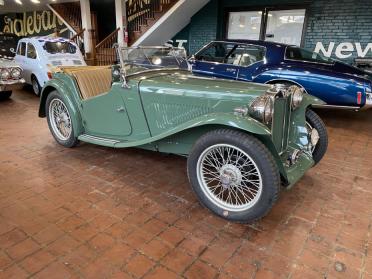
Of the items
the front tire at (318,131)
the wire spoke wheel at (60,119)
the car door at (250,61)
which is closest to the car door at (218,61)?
the car door at (250,61)

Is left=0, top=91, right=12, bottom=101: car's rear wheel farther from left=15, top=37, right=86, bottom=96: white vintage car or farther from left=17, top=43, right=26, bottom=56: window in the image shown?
left=17, top=43, right=26, bottom=56: window

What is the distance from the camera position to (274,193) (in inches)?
77.2

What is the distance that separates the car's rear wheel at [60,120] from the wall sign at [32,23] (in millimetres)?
11050

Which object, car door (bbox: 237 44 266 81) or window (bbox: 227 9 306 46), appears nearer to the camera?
car door (bbox: 237 44 266 81)

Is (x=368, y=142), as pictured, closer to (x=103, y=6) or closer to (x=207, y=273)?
(x=207, y=273)

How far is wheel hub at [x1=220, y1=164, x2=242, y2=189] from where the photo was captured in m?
2.21

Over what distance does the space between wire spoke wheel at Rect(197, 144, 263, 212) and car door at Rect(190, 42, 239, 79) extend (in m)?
3.55

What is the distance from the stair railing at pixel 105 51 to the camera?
927 centimetres

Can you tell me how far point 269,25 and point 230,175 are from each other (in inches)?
295

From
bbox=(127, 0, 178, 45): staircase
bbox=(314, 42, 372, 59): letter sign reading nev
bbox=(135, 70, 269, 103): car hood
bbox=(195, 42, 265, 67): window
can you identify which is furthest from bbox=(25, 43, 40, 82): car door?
bbox=(314, 42, 372, 59): letter sign reading nev

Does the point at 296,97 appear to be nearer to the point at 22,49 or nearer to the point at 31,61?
the point at 31,61

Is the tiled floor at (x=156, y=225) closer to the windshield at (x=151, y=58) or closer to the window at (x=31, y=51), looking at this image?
the windshield at (x=151, y=58)

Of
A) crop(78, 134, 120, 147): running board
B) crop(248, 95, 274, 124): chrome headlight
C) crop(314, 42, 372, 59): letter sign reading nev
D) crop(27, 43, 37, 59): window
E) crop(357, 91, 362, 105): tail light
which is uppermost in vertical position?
crop(314, 42, 372, 59): letter sign reading nev

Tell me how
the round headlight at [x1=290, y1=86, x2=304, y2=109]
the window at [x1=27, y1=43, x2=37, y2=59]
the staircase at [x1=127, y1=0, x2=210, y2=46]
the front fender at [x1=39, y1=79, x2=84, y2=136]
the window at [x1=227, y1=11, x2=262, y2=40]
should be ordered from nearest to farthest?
the round headlight at [x1=290, y1=86, x2=304, y2=109]
the front fender at [x1=39, y1=79, x2=84, y2=136]
the window at [x1=27, y1=43, x2=37, y2=59]
the staircase at [x1=127, y1=0, x2=210, y2=46]
the window at [x1=227, y1=11, x2=262, y2=40]
